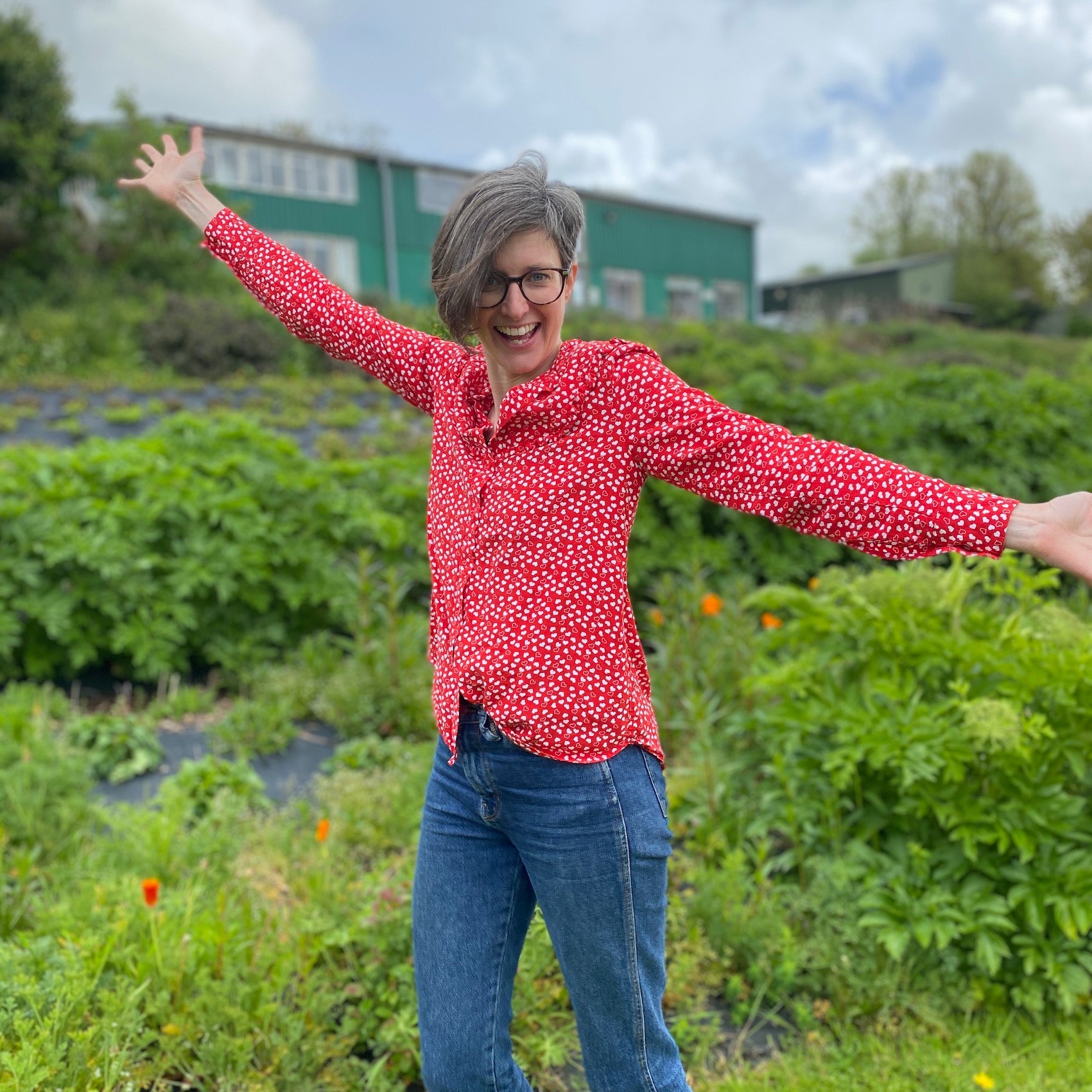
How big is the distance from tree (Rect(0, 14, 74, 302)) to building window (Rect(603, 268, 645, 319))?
16558mm

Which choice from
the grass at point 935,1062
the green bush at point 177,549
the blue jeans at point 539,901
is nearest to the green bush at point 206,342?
the green bush at point 177,549

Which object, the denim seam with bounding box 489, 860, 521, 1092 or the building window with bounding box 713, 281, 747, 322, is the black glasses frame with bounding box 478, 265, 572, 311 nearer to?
the denim seam with bounding box 489, 860, 521, 1092

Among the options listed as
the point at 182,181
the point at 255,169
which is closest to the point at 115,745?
the point at 182,181

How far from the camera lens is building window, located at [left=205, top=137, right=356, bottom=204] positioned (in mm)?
22516

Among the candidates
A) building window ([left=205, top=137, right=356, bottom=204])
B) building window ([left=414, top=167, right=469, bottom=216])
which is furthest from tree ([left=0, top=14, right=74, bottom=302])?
building window ([left=414, top=167, right=469, bottom=216])

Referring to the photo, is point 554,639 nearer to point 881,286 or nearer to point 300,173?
point 300,173

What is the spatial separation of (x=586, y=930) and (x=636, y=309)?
1166 inches

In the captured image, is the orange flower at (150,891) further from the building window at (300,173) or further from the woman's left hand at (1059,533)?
the building window at (300,173)

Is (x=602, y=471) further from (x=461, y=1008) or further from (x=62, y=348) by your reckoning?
(x=62, y=348)

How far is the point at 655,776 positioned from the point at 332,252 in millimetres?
24178

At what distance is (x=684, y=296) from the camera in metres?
32.0

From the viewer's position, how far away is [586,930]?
158 cm

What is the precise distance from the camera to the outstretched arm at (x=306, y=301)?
1965mm

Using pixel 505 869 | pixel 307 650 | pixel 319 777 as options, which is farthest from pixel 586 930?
pixel 307 650
